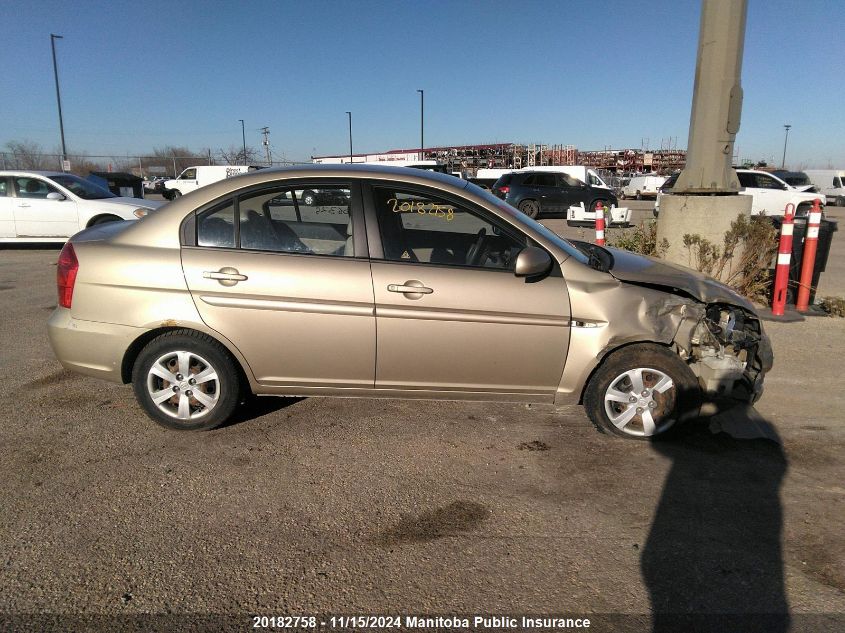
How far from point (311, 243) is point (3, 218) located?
11.2 m

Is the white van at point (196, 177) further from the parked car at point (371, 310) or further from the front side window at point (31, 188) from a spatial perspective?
the parked car at point (371, 310)

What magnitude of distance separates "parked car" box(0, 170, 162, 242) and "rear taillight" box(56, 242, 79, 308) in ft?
28.0

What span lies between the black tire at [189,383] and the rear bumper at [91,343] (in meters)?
0.13

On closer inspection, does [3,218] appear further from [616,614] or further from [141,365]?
[616,614]

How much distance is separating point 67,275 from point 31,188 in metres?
10.0

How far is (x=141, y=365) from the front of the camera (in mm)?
3812

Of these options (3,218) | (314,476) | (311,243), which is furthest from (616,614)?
(3,218)

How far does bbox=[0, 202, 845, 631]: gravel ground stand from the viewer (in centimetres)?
248

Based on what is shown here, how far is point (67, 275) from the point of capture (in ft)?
12.6

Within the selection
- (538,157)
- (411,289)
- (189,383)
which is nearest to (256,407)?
(189,383)

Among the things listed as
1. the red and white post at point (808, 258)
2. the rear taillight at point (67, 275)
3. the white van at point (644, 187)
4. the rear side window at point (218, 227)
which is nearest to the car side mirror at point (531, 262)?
the rear side window at point (218, 227)

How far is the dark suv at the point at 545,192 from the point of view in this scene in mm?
22516

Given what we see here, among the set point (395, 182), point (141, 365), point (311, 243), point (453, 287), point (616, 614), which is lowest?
point (616, 614)

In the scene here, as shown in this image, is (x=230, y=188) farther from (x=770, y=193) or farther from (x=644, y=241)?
(x=770, y=193)
